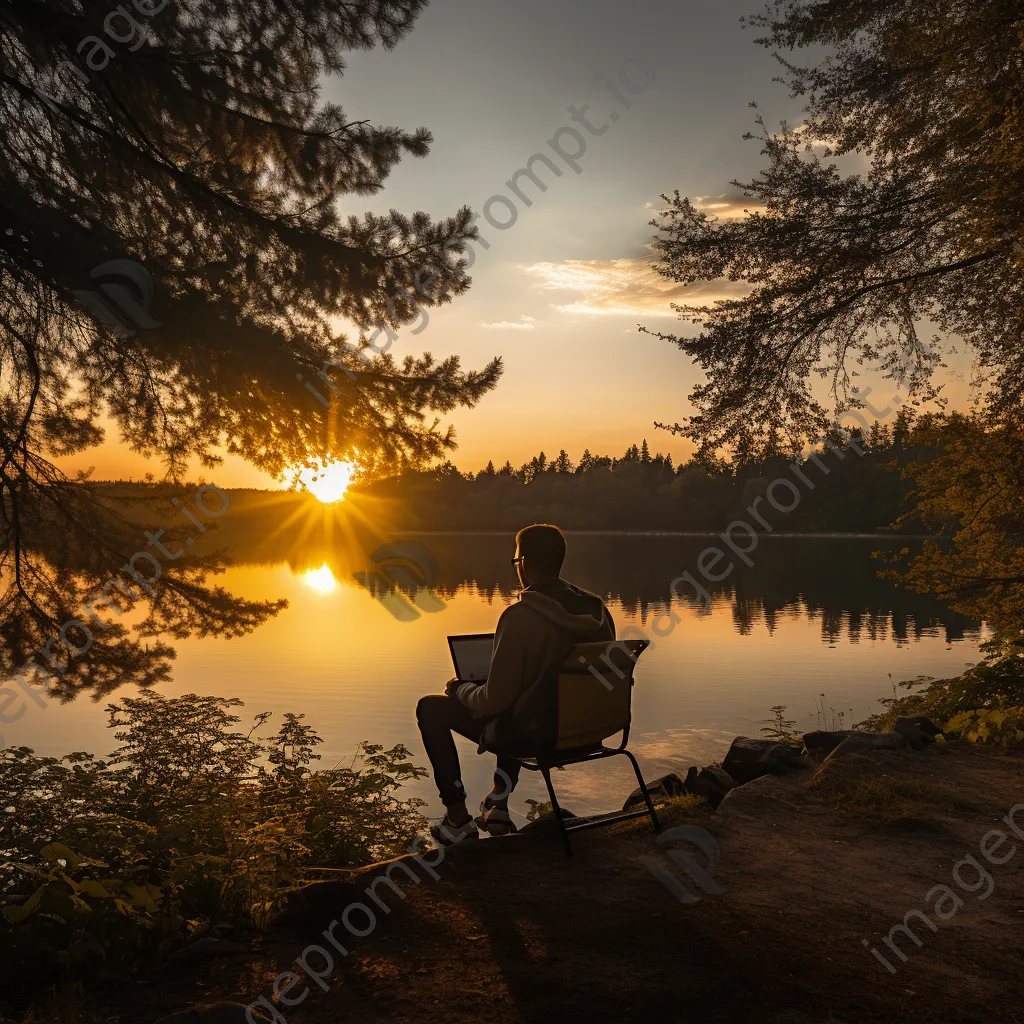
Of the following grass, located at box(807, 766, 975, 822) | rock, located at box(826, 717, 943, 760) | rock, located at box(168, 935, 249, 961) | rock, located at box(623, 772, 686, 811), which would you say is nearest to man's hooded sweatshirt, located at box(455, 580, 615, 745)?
rock, located at box(168, 935, 249, 961)

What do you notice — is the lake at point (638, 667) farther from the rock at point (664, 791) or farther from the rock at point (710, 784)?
the rock at point (710, 784)

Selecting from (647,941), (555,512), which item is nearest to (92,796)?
(647,941)

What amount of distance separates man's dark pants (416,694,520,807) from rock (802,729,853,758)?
3.85m

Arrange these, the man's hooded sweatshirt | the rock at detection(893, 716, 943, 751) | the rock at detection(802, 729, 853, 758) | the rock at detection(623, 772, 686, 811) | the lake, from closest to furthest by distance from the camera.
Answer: the man's hooded sweatshirt → the rock at detection(623, 772, 686, 811) → the rock at detection(893, 716, 943, 751) → the rock at detection(802, 729, 853, 758) → the lake

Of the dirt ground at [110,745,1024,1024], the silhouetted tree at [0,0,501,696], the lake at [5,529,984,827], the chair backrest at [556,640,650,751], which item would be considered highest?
the silhouetted tree at [0,0,501,696]

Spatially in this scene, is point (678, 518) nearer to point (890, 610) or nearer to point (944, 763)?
point (890, 610)

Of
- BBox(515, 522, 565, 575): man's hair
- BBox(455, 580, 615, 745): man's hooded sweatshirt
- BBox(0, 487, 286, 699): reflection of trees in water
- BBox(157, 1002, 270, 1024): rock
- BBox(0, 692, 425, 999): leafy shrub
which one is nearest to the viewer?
BBox(157, 1002, 270, 1024): rock

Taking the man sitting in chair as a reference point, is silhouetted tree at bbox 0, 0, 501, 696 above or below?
above

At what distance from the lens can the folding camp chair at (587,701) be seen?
3943 millimetres

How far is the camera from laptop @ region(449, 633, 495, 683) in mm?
4379

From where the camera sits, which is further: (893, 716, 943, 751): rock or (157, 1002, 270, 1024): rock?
(893, 716, 943, 751): rock

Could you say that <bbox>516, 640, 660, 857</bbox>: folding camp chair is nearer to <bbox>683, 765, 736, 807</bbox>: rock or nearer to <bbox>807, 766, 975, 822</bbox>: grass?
<bbox>683, 765, 736, 807</bbox>: rock

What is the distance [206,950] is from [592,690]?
197 cm

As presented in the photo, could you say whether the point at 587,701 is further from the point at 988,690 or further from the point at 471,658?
the point at 988,690
